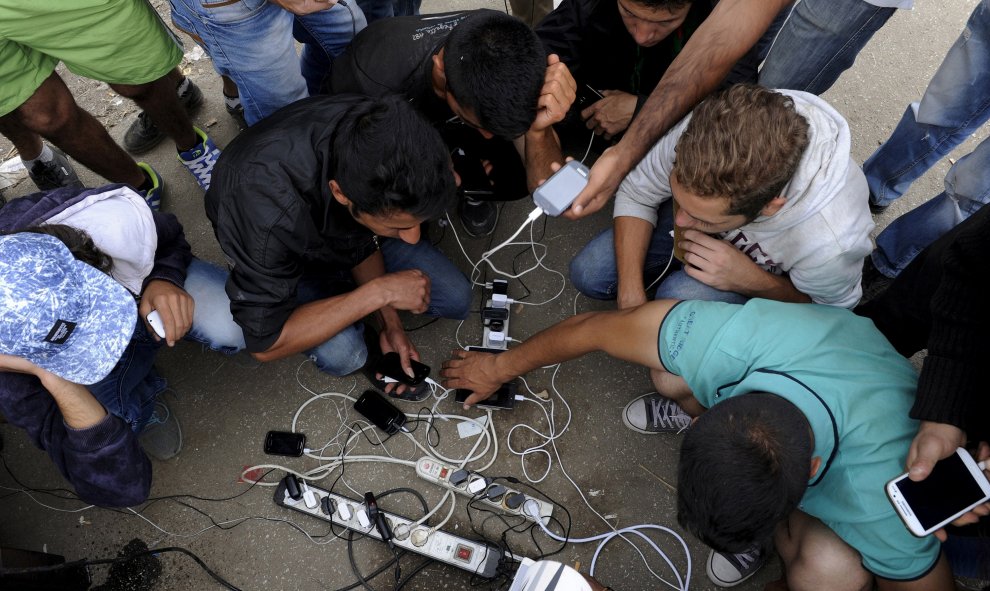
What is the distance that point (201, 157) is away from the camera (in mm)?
2996

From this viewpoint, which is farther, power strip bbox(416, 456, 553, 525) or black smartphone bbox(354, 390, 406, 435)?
black smartphone bbox(354, 390, 406, 435)

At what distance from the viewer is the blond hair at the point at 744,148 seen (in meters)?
1.80

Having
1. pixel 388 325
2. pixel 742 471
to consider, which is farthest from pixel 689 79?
pixel 388 325

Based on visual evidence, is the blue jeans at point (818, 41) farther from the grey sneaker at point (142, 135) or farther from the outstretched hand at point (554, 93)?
the grey sneaker at point (142, 135)

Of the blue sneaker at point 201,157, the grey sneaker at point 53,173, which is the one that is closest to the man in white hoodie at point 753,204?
the blue sneaker at point 201,157

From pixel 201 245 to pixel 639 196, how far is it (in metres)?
2.10

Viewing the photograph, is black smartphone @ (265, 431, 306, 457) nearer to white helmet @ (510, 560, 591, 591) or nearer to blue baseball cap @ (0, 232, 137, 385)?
blue baseball cap @ (0, 232, 137, 385)

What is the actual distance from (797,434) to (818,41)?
1681 mm

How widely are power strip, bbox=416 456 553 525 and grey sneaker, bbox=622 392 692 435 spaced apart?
50cm

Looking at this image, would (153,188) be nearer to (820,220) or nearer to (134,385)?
(134,385)

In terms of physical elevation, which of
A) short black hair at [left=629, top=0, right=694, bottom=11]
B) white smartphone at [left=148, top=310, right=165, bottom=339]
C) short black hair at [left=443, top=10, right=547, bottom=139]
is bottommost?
white smartphone at [left=148, top=310, right=165, bottom=339]

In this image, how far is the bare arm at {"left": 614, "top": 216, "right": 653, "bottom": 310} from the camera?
2.46 metres

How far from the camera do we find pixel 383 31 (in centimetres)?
231

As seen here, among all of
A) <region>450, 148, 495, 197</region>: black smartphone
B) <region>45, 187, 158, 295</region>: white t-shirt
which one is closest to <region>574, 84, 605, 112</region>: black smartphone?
<region>450, 148, 495, 197</region>: black smartphone
